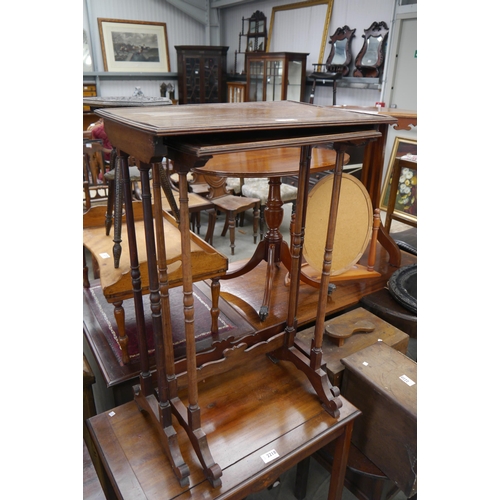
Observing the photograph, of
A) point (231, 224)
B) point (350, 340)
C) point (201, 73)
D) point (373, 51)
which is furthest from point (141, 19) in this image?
point (350, 340)

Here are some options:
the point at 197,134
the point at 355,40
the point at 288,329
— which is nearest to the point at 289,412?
the point at 288,329

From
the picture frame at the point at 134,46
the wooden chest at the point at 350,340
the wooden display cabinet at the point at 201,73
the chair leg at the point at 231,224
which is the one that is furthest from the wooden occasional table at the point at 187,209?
the picture frame at the point at 134,46

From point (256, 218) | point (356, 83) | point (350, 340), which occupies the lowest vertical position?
point (256, 218)

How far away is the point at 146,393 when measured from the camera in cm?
145

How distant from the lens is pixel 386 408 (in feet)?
4.94

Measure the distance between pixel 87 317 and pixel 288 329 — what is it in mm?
1071

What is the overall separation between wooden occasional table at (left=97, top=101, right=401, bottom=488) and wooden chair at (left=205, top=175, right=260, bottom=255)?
2.09 metres

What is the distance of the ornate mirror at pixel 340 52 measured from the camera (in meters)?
5.43

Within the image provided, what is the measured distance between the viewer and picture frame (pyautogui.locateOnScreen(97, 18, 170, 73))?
7.30 metres

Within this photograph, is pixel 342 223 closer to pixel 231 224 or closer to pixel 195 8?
pixel 231 224

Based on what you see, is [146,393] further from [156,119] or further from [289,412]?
[156,119]

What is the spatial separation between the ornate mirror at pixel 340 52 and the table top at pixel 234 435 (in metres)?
4.96

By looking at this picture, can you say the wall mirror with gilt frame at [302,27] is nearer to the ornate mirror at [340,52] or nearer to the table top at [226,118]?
the ornate mirror at [340,52]

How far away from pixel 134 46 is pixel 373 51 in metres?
4.62
